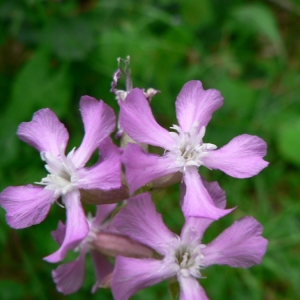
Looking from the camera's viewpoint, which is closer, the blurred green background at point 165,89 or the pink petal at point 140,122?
the pink petal at point 140,122

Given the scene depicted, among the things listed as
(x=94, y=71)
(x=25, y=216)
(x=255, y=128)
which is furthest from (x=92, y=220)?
(x=255, y=128)

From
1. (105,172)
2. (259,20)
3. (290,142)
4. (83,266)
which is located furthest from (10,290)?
(259,20)

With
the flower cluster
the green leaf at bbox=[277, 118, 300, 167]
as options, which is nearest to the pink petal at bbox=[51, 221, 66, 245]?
the flower cluster

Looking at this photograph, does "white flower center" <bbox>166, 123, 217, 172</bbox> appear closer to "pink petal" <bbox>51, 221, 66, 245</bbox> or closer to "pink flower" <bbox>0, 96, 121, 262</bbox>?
"pink flower" <bbox>0, 96, 121, 262</bbox>

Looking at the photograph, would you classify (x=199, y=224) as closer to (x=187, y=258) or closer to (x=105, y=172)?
(x=187, y=258)

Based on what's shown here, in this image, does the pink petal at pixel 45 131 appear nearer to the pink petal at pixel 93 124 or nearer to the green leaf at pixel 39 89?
the pink petal at pixel 93 124

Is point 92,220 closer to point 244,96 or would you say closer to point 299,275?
point 299,275

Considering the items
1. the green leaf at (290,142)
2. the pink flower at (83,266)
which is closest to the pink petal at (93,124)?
the pink flower at (83,266)
